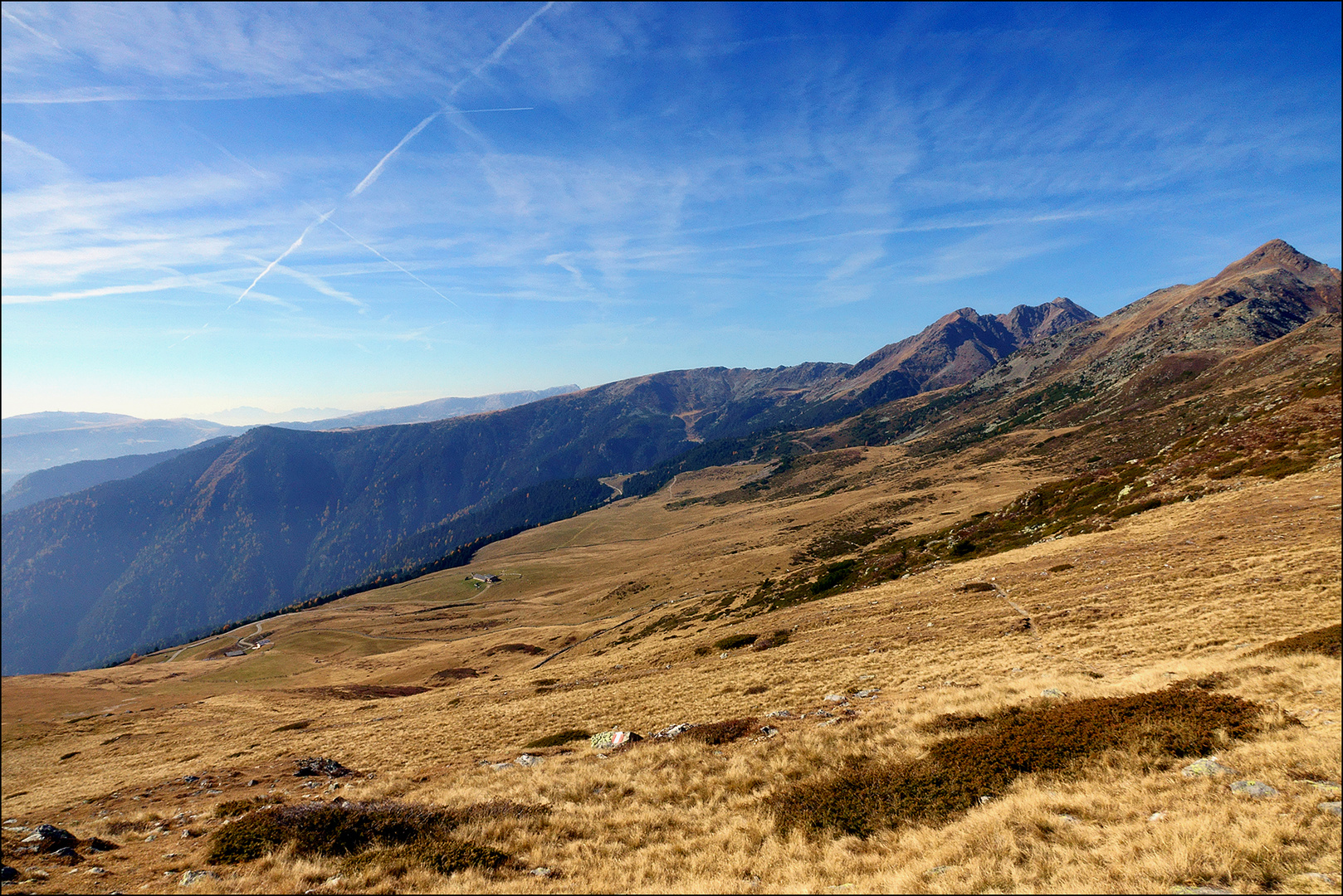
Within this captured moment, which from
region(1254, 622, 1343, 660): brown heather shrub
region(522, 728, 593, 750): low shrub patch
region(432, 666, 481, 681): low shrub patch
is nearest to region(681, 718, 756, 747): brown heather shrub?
region(522, 728, 593, 750): low shrub patch

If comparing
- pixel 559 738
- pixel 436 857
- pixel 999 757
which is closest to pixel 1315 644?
pixel 999 757

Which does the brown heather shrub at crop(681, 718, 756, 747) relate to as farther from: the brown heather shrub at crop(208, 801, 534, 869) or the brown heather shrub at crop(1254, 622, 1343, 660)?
the brown heather shrub at crop(1254, 622, 1343, 660)

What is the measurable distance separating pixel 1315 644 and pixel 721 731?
67.7ft

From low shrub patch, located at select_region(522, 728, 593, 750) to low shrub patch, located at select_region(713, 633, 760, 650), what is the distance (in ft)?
72.6

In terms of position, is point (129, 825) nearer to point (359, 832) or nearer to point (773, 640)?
point (359, 832)

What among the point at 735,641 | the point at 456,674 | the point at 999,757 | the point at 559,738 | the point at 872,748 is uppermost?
the point at 999,757

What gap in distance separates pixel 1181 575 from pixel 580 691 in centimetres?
4047

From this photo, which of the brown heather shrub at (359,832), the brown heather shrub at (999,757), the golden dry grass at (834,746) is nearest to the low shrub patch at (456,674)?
the golden dry grass at (834,746)

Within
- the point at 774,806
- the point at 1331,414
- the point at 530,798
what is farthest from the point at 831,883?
the point at 1331,414

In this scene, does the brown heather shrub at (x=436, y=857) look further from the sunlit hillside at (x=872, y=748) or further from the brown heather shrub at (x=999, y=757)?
the brown heather shrub at (x=999, y=757)

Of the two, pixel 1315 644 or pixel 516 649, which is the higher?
pixel 1315 644

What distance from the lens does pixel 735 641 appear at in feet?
159

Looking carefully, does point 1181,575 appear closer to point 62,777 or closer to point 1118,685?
point 1118,685

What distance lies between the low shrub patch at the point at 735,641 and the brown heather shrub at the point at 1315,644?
1347 inches
